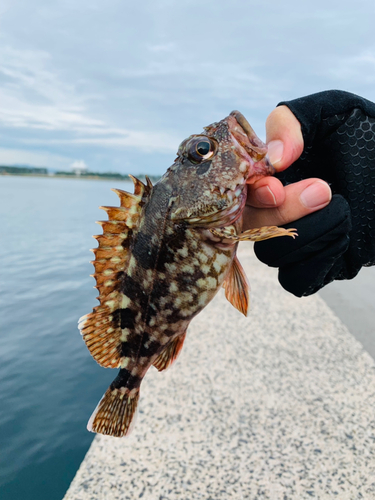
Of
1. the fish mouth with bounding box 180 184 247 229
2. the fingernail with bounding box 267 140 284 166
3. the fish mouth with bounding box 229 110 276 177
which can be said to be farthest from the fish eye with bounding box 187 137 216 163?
the fingernail with bounding box 267 140 284 166

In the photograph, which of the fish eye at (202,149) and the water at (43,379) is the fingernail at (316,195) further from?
the water at (43,379)

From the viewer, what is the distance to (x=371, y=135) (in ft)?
10.2

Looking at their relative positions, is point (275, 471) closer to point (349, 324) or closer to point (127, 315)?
point (127, 315)

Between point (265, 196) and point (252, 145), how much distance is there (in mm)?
401

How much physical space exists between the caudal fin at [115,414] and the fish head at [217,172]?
61.1 inches

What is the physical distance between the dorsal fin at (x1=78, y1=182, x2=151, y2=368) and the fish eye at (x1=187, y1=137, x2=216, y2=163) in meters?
0.45

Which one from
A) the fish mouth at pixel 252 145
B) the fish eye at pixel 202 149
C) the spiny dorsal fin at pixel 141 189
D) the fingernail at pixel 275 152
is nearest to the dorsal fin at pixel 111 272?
the spiny dorsal fin at pixel 141 189

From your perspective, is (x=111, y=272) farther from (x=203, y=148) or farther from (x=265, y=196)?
(x=265, y=196)

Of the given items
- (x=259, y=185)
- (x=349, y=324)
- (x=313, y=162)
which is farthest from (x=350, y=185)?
(x=349, y=324)

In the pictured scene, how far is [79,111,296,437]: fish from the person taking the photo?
8.48 feet

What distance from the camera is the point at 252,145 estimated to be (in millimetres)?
2623

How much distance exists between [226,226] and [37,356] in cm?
703

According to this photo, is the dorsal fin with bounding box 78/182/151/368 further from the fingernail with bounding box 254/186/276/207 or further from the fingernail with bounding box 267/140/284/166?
the fingernail with bounding box 267/140/284/166

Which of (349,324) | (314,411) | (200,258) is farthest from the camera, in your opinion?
(349,324)
